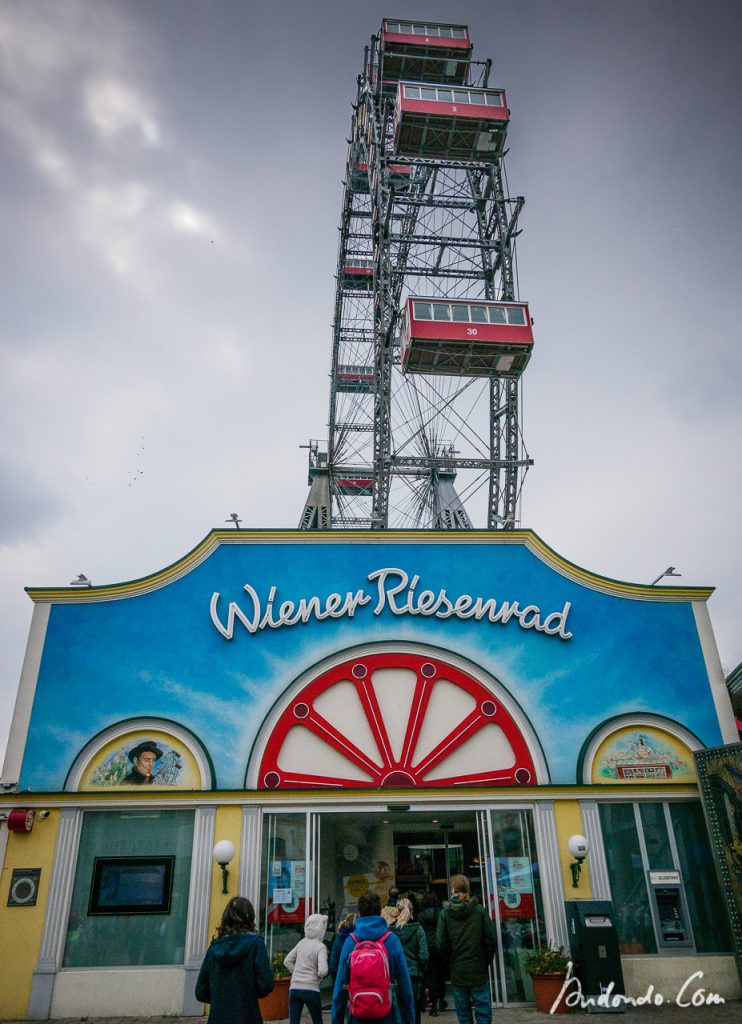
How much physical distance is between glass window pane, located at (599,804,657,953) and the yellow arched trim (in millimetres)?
3333

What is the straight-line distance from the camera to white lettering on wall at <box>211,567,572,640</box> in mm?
11688

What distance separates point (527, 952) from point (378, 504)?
16.0m

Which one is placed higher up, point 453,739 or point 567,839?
point 453,739

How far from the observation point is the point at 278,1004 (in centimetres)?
926

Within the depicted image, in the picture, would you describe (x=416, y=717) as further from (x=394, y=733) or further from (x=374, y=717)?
(x=374, y=717)

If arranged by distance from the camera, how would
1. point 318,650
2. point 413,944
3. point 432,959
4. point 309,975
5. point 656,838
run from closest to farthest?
1. point 309,975
2. point 413,944
3. point 432,959
4. point 656,838
5. point 318,650

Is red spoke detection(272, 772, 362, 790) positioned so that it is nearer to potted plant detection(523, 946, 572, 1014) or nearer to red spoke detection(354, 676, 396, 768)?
red spoke detection(354, 676, 396, 768)

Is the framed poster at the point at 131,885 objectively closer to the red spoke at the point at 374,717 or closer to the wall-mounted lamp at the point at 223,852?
the wall-mounted lamp at the point at 223,852

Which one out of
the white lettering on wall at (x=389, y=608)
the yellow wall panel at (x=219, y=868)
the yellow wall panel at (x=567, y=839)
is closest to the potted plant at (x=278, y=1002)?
the yellow wall panel at (x=219, y=868)

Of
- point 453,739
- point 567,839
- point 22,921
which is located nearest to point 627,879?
point 567,839

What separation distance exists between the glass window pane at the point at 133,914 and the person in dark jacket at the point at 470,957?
15.4 feet

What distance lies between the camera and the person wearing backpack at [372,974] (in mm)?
4961

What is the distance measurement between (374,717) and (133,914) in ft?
13.5

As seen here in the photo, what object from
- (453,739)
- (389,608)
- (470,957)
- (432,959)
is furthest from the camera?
(389,608)
